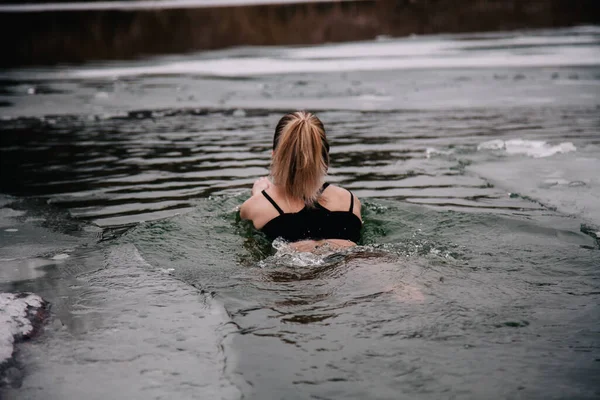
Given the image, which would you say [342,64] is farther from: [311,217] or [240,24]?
[240,24]

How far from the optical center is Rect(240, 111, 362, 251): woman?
5.14 meters

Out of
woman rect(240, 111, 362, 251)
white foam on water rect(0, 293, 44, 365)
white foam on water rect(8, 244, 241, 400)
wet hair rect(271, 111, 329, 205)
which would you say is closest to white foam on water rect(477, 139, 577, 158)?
woman rect(240, 111, 362, 251)

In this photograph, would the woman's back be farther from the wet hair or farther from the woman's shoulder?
the wet hair

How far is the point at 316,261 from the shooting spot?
5.04 metres

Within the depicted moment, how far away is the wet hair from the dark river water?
1.65 feet

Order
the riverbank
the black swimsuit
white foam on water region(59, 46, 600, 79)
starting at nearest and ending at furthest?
the black swimsuit
white foam on water region(59, 46, 600, 79)
the riverbank

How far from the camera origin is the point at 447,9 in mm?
45250

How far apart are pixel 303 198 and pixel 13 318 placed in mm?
2272

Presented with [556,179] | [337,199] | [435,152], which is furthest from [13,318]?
[435,152]

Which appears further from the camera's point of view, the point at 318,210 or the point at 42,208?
the point at 42,208

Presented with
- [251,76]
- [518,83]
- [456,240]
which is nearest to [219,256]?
[456,240]

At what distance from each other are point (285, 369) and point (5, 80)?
20745 millimetres

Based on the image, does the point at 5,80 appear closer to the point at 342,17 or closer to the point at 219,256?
the point at 219,256

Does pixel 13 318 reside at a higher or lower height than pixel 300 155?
lower
